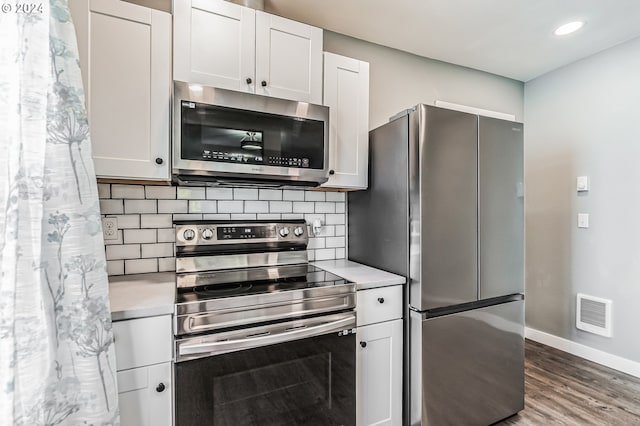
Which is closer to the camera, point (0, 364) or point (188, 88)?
point (0, 364)

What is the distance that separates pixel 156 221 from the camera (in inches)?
71.4

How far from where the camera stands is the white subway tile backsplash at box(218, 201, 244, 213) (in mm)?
1957

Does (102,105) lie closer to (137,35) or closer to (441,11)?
(137,35)

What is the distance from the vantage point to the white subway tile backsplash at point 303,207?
2.19m

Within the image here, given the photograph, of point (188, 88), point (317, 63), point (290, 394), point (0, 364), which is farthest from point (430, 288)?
point (0, 364)

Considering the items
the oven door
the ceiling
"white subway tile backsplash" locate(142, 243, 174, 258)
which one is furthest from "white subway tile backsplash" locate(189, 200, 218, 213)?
the ceiling

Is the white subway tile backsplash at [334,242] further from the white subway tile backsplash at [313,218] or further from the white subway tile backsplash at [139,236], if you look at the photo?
the white subway tile backsplash at [139,236]

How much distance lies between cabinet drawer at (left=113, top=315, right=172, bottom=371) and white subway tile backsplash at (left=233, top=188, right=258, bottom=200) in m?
0.92

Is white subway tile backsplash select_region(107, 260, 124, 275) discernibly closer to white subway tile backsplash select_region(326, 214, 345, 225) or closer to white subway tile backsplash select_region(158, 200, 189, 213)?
white subway tile backsplash select_region(158, 200, 189, 213)

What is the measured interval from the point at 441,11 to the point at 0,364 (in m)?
2.67

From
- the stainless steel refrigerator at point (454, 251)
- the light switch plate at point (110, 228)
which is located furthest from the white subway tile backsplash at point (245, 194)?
the stainless steel refrigerator at point (454, 251)

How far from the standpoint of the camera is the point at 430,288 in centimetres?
171

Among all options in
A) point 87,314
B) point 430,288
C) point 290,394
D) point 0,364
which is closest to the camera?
point 0,364

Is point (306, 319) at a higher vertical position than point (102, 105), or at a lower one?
lower
